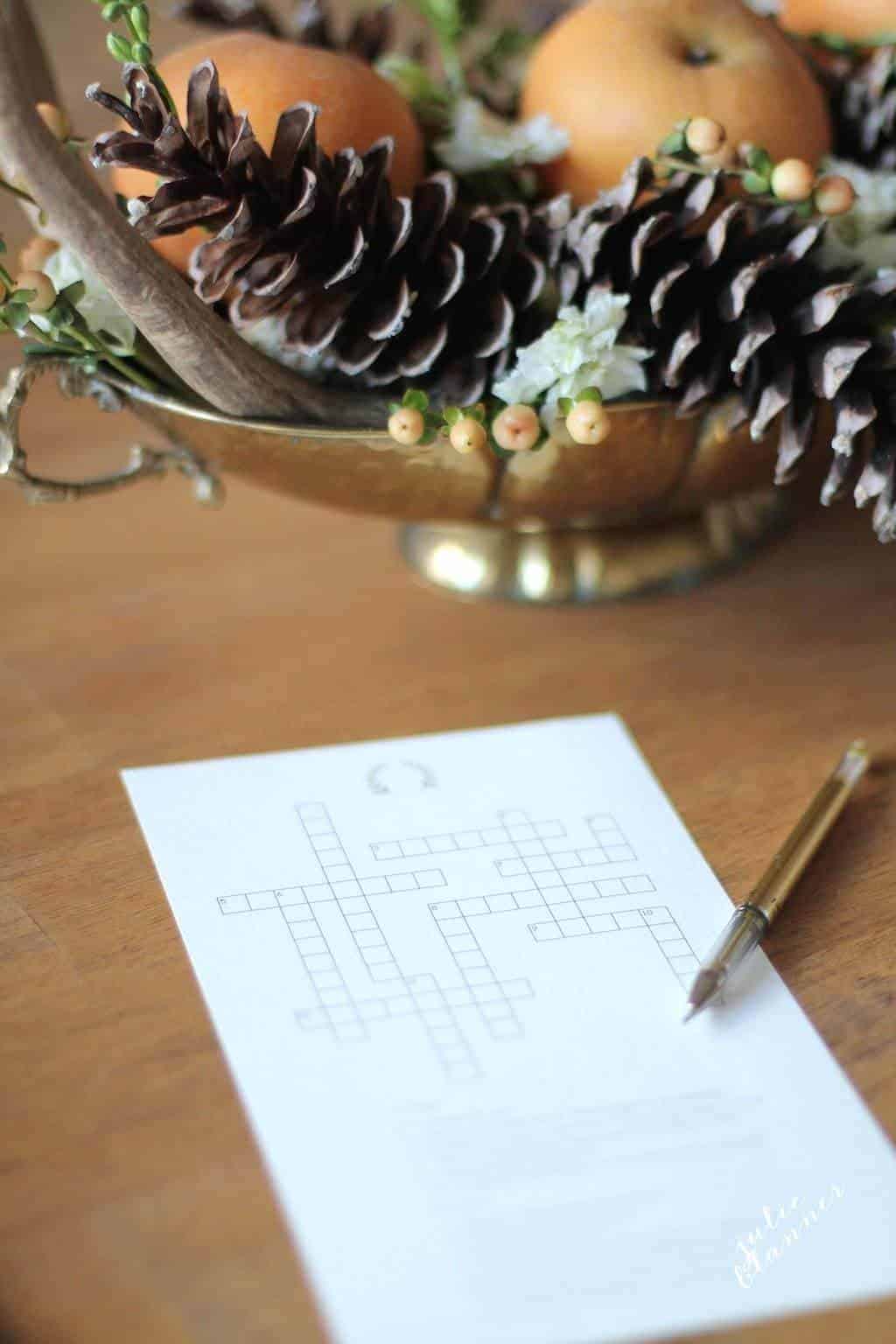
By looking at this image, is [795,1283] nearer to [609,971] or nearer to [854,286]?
[609,971]

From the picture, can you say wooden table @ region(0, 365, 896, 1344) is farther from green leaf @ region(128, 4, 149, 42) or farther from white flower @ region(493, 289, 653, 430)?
green leaf @ region(128, 4, 149, 42)

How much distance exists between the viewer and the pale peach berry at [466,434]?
492 mm

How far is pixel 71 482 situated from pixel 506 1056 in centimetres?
29

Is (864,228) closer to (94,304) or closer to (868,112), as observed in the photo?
(868,112)

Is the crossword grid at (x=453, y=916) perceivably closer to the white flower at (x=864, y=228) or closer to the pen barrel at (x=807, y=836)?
the pen barrel at (x=807, y=836)

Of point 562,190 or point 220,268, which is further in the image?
point 562,190

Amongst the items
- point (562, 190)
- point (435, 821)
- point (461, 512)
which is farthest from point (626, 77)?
point (435, 821)

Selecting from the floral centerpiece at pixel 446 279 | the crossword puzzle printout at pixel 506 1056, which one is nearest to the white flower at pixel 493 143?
the floral centerpiece at pixel 446 279

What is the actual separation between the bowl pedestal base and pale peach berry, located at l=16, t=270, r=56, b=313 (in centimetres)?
20

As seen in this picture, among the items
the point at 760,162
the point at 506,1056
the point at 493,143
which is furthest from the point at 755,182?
the point at 506,1056

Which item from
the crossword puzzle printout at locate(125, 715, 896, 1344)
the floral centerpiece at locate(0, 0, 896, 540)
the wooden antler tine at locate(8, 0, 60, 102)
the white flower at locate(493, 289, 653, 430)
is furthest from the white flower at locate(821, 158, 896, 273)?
the wooden antler tine at locate(8, 0, 60, 102)

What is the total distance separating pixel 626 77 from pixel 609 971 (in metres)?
0.35

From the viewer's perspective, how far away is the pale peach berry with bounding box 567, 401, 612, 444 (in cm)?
49

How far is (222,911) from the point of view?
0.47 m
